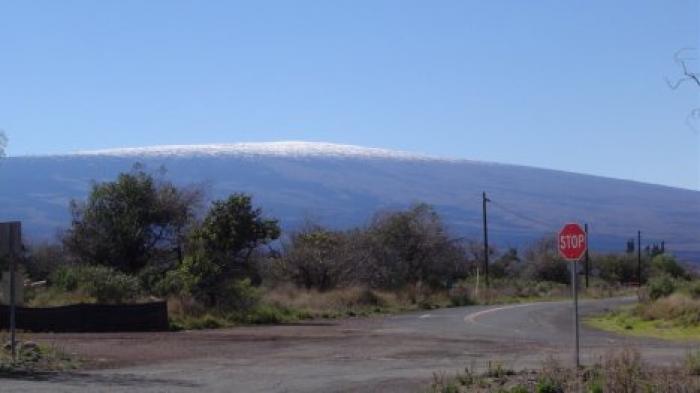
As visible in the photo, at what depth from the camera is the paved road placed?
1736 cm

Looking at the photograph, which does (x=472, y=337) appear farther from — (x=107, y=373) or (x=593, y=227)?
(x=593, y=227)

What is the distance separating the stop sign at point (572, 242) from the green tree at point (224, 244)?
2316 cm

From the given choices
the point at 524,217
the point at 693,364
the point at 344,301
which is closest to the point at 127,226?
the point at 344,301

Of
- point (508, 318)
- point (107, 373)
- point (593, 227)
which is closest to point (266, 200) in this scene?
point (593, 227)

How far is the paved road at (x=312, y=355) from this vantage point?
57.0 feet

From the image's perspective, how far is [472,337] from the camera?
31.2 meters

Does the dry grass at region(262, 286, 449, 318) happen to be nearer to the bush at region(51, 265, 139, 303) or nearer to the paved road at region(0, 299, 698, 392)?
the bush at region(51, 265, 139, 303)

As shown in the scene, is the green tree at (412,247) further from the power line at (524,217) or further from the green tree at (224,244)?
the power line at (524,217)

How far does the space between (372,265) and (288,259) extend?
10.9 meters

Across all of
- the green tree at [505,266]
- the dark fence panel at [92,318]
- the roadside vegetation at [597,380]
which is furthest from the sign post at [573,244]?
the green tree at [505,266]

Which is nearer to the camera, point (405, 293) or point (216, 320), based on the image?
point (216, 320)

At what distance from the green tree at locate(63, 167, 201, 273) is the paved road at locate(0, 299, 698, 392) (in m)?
8.61

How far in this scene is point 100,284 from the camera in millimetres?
35531

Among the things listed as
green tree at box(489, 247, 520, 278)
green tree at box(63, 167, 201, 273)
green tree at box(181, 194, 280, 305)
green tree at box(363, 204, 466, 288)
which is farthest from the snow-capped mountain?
green tree at box(181, 194, 280, 305)
